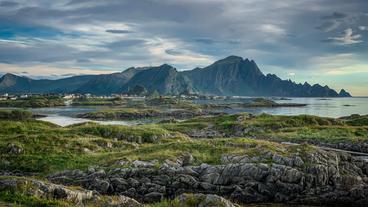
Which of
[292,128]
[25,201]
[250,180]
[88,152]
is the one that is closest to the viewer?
[25,201]

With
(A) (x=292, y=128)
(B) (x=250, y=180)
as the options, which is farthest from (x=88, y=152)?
(A) (x=292, y=128)

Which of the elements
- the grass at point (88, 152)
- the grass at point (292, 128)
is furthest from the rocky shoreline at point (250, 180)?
the grass at point (292, 128)

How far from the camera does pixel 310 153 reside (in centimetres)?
4381

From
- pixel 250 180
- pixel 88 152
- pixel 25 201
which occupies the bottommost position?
pixel 88 152

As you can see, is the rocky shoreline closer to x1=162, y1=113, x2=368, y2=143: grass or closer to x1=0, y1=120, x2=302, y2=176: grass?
x1=0, y1=120, x2=302, y2=176: grass

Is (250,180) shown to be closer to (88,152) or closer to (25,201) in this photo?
(25,201)

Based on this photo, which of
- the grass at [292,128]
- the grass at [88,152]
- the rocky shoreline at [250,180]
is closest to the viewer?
the rocky shoreline at [250,180]

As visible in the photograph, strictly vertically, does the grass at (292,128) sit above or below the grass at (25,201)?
below

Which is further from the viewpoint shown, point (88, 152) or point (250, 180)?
point (88, 152)

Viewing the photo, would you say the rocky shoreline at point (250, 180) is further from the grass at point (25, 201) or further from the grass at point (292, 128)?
the grass at point (292, 128)

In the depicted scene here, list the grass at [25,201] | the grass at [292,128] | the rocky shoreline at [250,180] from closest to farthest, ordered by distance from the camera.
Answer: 1. the grass at [25,201]
2. the rocky shoreline at [250,180]
3. the grass at [292,128]

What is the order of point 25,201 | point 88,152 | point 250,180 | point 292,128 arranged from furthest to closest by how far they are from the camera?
1. point 292,128
2. point 88,152
3. point 250,180
4. point 25,201

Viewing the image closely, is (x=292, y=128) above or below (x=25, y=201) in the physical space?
below

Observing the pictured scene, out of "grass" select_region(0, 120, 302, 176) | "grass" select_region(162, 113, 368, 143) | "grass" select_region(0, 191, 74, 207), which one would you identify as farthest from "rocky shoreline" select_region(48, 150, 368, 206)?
"grass" select_region(162, 113, 368, 143)
